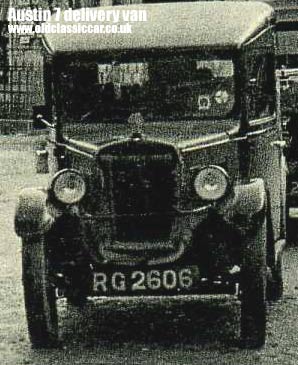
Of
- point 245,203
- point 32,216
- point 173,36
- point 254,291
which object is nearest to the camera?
point 254,291

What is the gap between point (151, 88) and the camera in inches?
341

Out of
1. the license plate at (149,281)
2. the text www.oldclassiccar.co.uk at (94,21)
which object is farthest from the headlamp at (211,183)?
the text www.oldclassiccar.co.uk at (94,21)

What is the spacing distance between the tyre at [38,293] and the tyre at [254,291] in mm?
1231

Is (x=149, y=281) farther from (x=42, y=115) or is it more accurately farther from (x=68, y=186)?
(x=42, y=115)

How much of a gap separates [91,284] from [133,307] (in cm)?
156

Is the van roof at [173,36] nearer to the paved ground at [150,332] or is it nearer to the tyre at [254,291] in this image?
the tyre at [254,291]

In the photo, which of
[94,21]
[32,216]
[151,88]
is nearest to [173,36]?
[151,88]

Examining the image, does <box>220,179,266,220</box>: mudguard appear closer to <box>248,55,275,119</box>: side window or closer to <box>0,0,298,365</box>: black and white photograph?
<box>0,0,298,365</box>: black and white photograph

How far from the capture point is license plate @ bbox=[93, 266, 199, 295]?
26.0ft

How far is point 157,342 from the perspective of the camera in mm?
8180

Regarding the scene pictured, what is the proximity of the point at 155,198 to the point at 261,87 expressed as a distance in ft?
5.53

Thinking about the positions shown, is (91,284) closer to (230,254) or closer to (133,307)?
(230,254)

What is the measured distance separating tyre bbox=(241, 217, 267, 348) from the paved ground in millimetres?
110

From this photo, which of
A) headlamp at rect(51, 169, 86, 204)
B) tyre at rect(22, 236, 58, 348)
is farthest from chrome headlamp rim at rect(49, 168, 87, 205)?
tyre at rect(22, 236, 58, 348)
